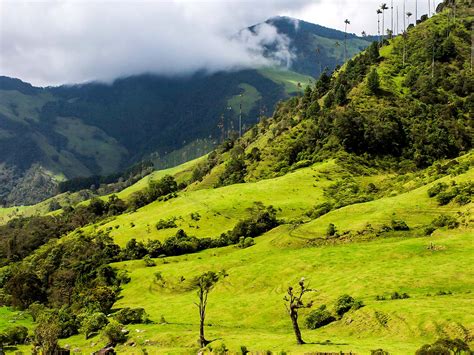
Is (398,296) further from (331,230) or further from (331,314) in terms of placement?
(331,230)

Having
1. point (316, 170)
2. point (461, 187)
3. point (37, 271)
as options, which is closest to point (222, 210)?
point (316, 170)

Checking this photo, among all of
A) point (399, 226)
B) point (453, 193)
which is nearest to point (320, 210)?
point (399, 226)

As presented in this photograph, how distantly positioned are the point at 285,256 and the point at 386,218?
993 inches

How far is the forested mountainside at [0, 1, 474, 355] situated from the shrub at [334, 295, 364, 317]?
26cm

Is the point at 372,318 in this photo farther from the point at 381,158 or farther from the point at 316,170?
the point at 381,158

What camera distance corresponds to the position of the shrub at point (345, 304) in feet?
211

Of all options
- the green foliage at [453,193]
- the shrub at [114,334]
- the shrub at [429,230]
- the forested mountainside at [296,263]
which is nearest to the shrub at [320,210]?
the forested mountainside at [296,263]

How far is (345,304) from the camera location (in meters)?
66.3

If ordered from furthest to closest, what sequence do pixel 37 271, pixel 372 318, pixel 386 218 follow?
pixel 37 271 → pixel 386 218 → pixel 372 318

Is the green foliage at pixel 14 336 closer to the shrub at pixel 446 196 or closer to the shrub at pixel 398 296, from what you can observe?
the shrub at pixel 398 296

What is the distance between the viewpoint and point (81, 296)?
115m

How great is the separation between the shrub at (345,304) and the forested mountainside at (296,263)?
0.87ft

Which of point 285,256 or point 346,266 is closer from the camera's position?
point 346,266

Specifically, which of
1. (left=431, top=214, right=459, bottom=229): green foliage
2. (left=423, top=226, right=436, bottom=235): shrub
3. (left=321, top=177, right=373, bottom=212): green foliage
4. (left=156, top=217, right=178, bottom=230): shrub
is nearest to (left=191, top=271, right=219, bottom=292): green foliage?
(left=423, top=226, right=436, bottom=235): shrub
